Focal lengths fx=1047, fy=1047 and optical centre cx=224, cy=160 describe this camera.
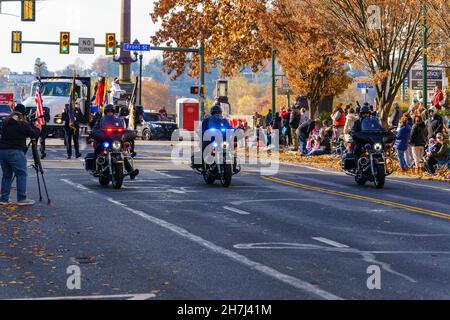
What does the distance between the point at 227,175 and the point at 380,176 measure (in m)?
3.62

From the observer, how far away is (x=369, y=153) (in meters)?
24.8

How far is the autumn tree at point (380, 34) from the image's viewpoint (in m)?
35.2

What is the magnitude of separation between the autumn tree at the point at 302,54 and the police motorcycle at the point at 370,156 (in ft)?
50.3

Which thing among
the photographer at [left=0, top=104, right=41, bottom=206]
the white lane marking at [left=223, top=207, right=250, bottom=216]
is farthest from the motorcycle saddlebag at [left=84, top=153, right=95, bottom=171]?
the white lane marking at [left=223, top=207, right=250, bottom=216]

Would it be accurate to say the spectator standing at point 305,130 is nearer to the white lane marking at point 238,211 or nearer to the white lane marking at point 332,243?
the white lane marking at point 238,211

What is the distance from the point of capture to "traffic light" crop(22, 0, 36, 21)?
153 ft

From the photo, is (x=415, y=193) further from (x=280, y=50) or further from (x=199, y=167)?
(x=280, y=50)

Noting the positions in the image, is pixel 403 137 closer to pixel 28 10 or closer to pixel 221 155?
pixel 221 155

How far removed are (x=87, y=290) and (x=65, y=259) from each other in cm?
234

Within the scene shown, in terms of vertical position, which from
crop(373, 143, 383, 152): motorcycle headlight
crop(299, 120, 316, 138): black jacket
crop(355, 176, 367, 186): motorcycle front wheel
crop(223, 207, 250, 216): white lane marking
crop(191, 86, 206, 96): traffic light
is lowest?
crop(223, 207, 250, 216): white lane marking

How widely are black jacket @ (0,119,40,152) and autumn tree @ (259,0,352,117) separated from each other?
73.6 feet

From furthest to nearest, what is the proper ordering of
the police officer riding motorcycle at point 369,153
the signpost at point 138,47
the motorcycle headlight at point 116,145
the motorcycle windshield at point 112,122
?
the signpost at point 138,47
the police officer riding motorcycle at point 369,153
the motorcycle windshield at point 112,122
the motorcycle headlight at point 116,145

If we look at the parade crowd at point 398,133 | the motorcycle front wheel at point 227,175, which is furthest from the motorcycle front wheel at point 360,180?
the motorcycle front wheel at point 227,175

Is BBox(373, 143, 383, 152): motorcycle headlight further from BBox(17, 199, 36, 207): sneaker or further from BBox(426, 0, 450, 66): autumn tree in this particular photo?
BBox(17, 199, 36, 207): sneaker
